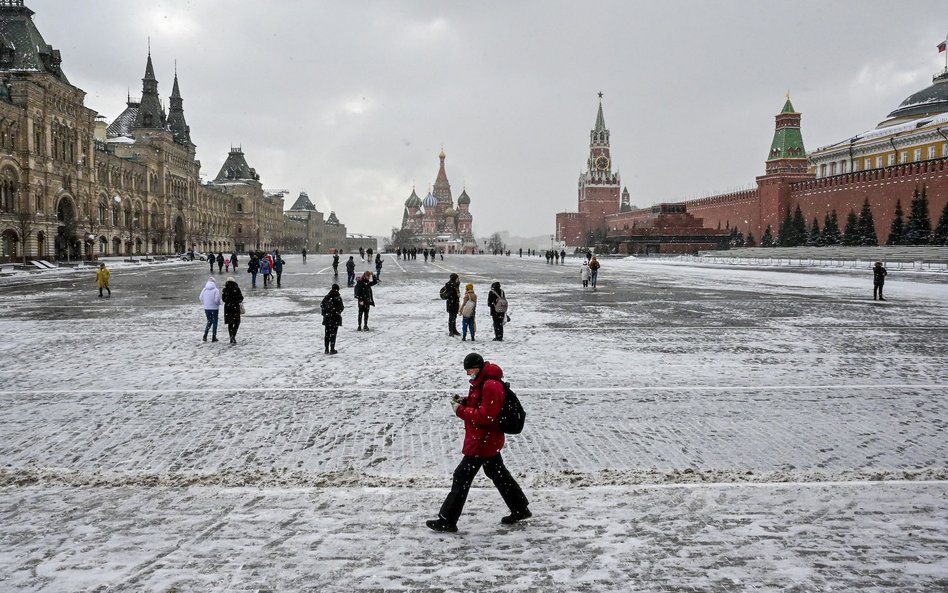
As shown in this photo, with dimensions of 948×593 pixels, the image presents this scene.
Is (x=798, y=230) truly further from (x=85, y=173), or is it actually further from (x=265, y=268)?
(x=85, y=173)

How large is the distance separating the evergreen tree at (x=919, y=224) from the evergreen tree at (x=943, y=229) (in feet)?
3.69

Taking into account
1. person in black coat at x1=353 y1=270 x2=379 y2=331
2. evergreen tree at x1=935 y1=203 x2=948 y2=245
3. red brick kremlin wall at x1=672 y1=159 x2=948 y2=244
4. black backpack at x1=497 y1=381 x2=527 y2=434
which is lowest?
black backpack at x1=497 y1=381 x2=527 y2=434

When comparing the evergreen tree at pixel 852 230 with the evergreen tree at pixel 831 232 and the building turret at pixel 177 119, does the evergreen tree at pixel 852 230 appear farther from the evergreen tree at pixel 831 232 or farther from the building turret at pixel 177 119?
the building turret at pixel 177 119

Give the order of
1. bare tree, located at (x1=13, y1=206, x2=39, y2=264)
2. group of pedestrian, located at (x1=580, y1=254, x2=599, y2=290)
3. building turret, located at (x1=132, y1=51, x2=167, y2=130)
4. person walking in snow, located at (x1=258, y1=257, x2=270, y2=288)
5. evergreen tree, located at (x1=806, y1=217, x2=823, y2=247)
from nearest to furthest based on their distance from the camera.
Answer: group of pedestrian, located at (x1=580, y1=254, x2=599, y2=290), person walking in snow, located at (x1=258, y1=257, x2=270, y2=288), bare tree, located at (x1=13, y1=206, x2=39, y2=264), evergreen tree, located at (x1=806, y1=217, x2=823, y2=247), building turret, located at (x1=132, y1=51, x2=167, y2=130)

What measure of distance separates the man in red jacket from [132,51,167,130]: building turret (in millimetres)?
79945

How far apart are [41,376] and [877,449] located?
10.4 metres

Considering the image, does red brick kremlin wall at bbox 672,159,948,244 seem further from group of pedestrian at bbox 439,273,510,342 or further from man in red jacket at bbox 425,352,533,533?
man in red jacket at bbox 425,352,533,533

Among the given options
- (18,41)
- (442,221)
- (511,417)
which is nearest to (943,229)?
(511,417)

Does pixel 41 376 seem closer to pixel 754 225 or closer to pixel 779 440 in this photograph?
pixel 779 440

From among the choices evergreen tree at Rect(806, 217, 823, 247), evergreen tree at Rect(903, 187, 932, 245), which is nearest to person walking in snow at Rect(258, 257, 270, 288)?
evergreen tree at Rect(903, 187, 932, 245)

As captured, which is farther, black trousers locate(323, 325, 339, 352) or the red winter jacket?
black trousers locate(323, 325, 339, 352)

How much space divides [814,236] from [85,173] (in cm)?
6375

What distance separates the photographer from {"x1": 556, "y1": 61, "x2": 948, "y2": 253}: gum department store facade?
53.5 meters

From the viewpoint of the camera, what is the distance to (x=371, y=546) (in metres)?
4.19
